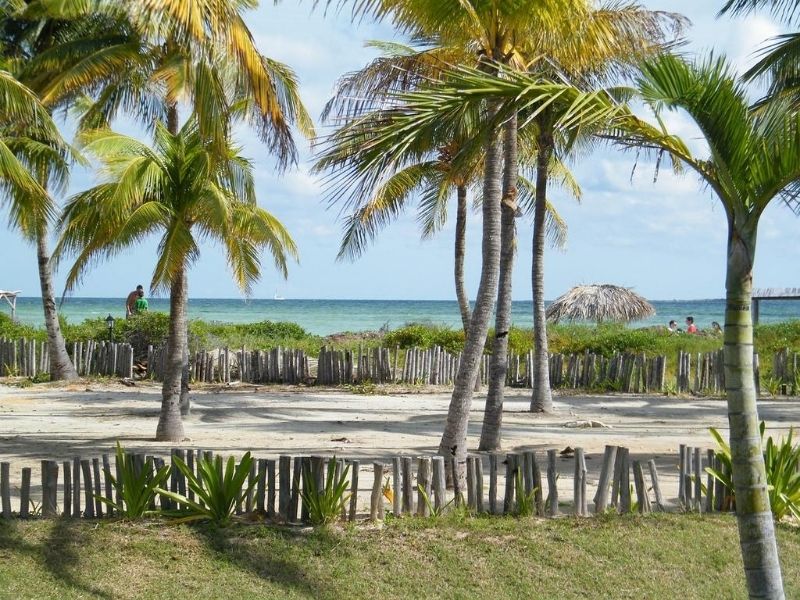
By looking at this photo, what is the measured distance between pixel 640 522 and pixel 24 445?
7338 millimetres

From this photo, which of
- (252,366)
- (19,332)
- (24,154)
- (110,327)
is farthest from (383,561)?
(19,332)

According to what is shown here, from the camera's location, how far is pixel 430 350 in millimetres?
20422

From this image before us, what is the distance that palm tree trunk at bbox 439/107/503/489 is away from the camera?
28.1ft

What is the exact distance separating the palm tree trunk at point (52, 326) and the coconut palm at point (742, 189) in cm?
1672

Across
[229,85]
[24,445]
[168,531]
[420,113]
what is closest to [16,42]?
[229,85]

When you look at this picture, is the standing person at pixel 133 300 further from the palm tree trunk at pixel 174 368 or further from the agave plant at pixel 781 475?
the agave plant at pixel 781 475

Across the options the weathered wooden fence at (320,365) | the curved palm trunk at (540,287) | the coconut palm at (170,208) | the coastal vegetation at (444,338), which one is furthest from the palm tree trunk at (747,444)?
the coastal vegetation at (444,338)

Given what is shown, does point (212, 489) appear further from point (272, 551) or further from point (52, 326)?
point (52, 326)

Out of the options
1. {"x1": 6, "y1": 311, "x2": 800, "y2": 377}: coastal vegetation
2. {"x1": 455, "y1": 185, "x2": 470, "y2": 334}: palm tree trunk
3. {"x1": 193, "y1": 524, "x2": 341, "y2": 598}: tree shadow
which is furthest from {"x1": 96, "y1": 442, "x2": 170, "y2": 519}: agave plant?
{"x1": 6, "y1": 311, "x2": 800, "y2": 377}: coastal vegetation

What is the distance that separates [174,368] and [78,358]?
9.80 metres

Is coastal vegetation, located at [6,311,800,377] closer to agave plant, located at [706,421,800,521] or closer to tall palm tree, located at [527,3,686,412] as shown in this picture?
tall palm tree, located at [527,3,686,412]

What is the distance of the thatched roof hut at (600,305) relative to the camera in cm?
2755

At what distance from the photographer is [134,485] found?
727cm

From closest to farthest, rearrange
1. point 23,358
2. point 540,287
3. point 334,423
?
point 334,423
point 540,287
point 23,358
